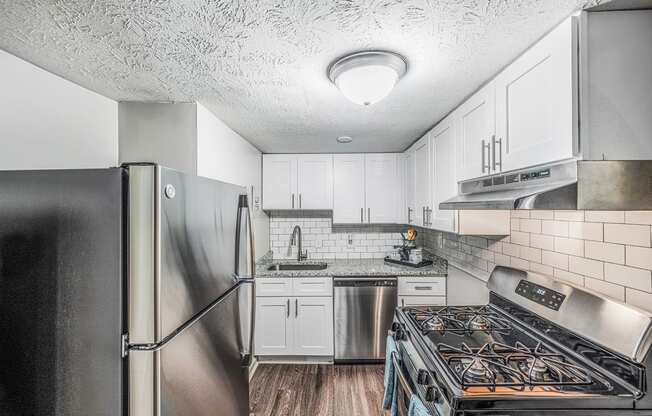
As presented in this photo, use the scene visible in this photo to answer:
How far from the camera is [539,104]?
1175mm

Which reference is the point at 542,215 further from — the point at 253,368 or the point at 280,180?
the point at 253,368

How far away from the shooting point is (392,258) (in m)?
3.44

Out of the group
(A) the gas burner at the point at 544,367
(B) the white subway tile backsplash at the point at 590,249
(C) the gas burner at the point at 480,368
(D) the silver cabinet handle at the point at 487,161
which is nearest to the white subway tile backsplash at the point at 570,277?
(B) the white subway tile backsplash at the point at 590,249

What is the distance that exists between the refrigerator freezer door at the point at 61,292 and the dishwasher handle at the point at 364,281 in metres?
2.29

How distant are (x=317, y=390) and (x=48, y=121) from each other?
260 cm

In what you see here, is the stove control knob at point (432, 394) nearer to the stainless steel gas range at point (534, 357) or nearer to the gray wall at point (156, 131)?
the stainless steel gas range at point (534, 357)

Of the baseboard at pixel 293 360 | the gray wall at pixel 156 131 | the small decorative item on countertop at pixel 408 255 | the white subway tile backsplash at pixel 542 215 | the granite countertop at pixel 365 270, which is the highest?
the gray wall at pixel 156 131

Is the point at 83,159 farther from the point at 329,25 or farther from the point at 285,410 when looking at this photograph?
the point at 285,410

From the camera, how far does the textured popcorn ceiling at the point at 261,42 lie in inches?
39.0

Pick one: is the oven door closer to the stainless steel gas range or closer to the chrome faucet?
Answer: the stainless steel gas range

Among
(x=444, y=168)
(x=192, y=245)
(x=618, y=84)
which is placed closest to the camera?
(x=618, y=84)

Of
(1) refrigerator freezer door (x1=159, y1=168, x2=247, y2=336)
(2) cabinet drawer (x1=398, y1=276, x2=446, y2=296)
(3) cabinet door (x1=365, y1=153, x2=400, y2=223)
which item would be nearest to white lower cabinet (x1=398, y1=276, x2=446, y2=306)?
(2) cabinet drawer (x1=398, y1=276, x2=446, y2=296)

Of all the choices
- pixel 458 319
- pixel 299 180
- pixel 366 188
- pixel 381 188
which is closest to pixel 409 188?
pixel 381 188

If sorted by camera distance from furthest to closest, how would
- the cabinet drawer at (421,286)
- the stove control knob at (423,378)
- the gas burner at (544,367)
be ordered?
the cabinet drawer at (421,286) → the stove control knob at (423,378) → the gas burner at (544,367)
